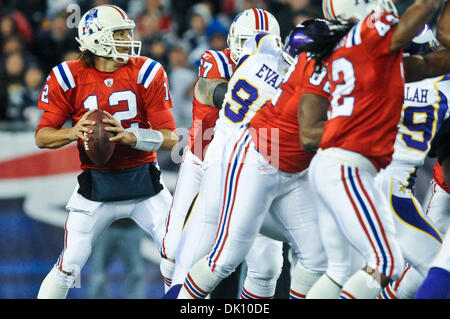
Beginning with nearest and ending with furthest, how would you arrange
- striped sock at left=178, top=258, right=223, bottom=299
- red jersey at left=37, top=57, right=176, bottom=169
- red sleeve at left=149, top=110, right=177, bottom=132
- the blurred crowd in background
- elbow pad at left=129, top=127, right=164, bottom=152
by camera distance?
striped sock at left=178, top=258, right=223, bottom=299, elbow pad at left=129, top=127, right=164, bottom=152, red jersey at left=37, top=57, right=176, bottom=169, red sleeve at left=149, top=110, right=177, bottom=132, the blurred crowd in background

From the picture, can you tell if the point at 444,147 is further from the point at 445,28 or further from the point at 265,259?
the point at 265,259

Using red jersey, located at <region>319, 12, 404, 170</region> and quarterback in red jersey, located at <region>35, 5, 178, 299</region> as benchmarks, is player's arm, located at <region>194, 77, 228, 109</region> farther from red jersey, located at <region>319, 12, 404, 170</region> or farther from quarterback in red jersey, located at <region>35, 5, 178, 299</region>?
red jersey, located at <region>319, 12, 404, 170</region>

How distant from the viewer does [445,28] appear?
142 inches

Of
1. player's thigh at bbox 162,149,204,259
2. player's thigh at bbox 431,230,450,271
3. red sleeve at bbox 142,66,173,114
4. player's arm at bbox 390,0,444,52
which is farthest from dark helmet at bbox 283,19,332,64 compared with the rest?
player's thigh at bbox 431,230,450,271

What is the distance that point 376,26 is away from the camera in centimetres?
325

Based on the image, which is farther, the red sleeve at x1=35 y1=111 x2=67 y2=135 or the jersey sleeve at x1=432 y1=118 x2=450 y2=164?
the red sleeve at x1=35 y1=111 x2=67 y2=135

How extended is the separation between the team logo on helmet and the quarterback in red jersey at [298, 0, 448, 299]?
1.60 meters

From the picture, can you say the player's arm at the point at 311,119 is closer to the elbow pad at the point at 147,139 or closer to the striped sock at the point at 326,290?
the striped sock at the point at 326,290

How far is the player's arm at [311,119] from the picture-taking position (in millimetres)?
3477

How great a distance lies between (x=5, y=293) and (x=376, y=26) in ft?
12.6

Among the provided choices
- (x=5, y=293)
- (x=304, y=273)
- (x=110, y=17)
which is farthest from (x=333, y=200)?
(x=5, y=293)

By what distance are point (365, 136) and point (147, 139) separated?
1.45 meters

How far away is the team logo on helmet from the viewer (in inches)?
175
